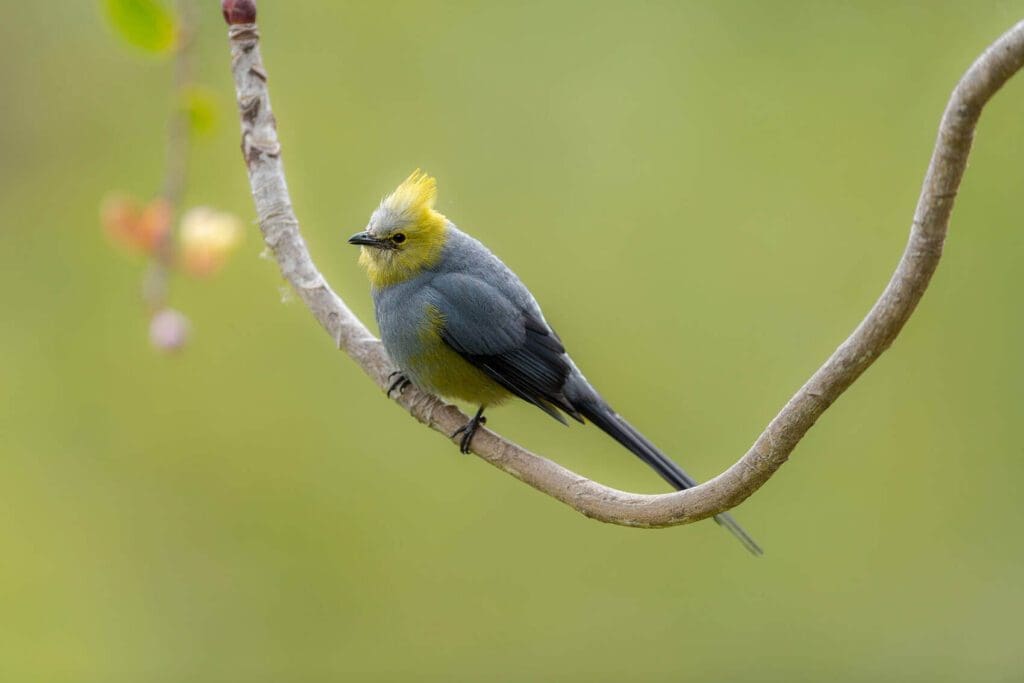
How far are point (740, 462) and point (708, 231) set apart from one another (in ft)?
9.86

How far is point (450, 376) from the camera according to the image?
297 centimetres

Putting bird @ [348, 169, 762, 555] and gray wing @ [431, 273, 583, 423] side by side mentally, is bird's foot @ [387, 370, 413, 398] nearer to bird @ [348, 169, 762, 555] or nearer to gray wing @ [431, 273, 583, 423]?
bird @ [348, 169, 762, 555]

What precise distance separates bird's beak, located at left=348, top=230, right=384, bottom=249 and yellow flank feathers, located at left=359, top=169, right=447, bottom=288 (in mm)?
18

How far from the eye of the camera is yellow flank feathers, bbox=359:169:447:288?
304 cm

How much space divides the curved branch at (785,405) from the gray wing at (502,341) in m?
0.17

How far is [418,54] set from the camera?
4.91m

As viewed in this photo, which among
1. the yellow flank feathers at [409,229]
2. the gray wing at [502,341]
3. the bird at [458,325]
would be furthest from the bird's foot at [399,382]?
the yellow flank feathers at [409,229]

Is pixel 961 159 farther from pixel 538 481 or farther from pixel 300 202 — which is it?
pixel 300 202

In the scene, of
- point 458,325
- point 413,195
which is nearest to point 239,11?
point 413,195

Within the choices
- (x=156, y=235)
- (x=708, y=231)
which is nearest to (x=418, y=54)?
(x=708, y=231)

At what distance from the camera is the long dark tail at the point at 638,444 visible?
2775 millimetres

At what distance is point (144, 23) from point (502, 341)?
4.15 feet

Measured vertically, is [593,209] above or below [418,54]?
below

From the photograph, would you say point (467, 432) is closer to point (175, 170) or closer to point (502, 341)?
point (502, 341)
